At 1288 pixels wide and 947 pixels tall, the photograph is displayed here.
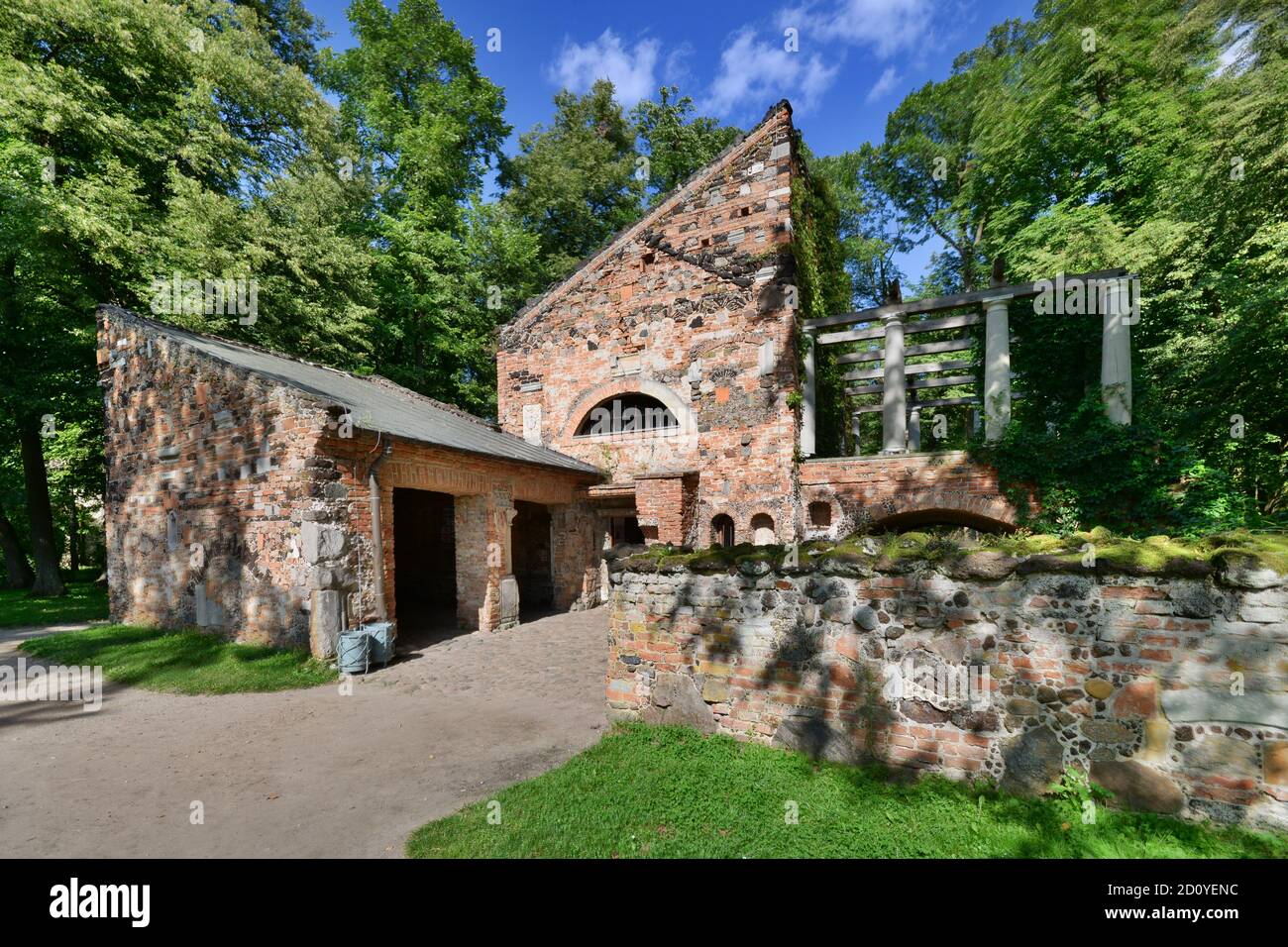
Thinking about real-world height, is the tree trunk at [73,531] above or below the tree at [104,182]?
below

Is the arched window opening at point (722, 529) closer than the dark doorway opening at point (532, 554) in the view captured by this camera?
Yes

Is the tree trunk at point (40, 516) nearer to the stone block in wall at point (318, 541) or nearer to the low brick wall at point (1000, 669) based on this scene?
the stone block in wall at point (318, 541)

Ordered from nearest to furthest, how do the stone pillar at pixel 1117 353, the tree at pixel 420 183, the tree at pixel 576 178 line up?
the stone pillar at pixel 1117 353
the tree at pixel 420 183
the tree at pixel 576 178

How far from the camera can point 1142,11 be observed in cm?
1302

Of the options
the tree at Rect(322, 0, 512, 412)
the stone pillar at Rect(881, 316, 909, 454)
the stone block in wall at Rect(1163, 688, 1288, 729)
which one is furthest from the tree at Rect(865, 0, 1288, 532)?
the tree at Rect(322, 0, 512, 412)

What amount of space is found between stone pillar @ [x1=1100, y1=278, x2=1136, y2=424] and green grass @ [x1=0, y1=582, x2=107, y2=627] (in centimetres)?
2039

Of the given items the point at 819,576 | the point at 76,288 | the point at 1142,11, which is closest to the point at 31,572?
the point at 76,288

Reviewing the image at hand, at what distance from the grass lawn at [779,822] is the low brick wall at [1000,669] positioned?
18 cm

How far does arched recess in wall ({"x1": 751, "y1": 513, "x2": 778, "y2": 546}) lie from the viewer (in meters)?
11.0

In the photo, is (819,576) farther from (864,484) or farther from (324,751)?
(864,484)

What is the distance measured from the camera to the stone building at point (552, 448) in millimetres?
8031

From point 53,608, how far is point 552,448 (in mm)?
12368

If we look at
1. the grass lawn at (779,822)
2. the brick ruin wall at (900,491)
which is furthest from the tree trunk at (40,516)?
the brick ruin wall at (900,491)

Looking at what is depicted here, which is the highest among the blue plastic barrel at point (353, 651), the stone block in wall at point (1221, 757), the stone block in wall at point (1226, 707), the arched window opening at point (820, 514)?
the arched window opening at point (820, 514)
